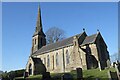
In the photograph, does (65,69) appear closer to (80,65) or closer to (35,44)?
(80,65)

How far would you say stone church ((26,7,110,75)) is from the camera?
137 ft

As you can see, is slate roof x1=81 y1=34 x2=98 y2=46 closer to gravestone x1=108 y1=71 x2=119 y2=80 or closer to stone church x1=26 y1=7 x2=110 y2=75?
stone church x1=26 y1=7 x2=110 y2=75


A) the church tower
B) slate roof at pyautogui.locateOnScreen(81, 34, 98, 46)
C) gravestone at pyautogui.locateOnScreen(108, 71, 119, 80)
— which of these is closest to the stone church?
slate roof at pyautogui.locateOnScreen(81, 34, 98, 46)

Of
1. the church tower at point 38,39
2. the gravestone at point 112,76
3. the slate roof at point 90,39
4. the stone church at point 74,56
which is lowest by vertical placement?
the gravestone at point 112,76

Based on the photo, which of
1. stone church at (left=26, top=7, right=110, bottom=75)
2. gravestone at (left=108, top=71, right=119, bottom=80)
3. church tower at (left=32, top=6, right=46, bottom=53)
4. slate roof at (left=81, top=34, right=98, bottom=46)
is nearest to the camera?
gravestone at (left=108, top=71, right=119, bottom=80)

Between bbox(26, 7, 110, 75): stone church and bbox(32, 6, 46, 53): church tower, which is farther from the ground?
bbox(32, 6, 46, 53): church tower

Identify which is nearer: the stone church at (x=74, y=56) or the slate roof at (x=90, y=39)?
the stone church at (x=74, y=56)

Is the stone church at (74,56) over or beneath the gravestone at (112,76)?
over

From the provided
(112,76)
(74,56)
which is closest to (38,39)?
(74,56)

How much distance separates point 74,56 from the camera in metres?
44.2

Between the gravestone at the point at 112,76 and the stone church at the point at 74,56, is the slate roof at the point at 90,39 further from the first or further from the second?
the gravestone at the point at 112,76

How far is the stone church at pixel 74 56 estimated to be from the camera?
41688 millimetres

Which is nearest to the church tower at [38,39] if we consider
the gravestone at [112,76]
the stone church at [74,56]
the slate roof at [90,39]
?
the stone church at [74,56]

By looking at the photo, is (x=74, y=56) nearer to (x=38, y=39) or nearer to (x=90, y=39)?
(x=90, y=39)
